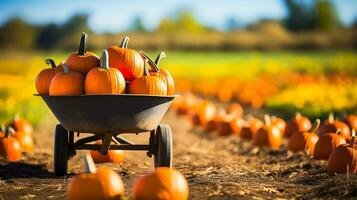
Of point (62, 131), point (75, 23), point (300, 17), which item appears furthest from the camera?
point (300, 17)

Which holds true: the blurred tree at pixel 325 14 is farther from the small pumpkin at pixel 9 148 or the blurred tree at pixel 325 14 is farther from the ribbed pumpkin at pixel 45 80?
the ribbed pumpkin at pixel 45 80

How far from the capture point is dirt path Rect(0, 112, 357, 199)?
454 centimetres

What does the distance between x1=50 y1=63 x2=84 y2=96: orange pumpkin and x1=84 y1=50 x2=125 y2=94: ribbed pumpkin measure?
7cm

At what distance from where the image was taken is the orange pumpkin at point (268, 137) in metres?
8.14

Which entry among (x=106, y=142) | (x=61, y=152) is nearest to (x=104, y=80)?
(x=106, y=142)

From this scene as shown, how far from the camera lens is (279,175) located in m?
5.75

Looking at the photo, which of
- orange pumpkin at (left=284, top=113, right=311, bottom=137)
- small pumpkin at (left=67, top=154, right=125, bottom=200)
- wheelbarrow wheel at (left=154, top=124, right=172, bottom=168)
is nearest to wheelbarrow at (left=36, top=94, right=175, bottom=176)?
wheelbarrow wheel at (left=154, top=124, right=172, bottom=168)

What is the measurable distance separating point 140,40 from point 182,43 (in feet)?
11.0

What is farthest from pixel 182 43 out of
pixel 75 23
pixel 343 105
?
pixel 343 105

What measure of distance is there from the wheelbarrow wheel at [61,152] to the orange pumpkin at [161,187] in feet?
6.03

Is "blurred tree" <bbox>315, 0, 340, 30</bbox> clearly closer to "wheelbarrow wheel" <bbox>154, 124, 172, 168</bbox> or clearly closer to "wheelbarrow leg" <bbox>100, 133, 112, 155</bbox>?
"wheelbarrow wheel" <bbox>154, 124, 172, 168</bbox>

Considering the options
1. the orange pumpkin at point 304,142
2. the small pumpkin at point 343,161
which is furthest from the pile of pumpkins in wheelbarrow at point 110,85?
the orange pumpkin at point 304,142

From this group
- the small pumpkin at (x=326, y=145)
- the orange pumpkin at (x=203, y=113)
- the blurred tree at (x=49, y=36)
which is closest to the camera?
the small pumpkin at (x=326, y=145)

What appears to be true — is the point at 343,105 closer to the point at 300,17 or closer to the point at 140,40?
the point at 140,40
